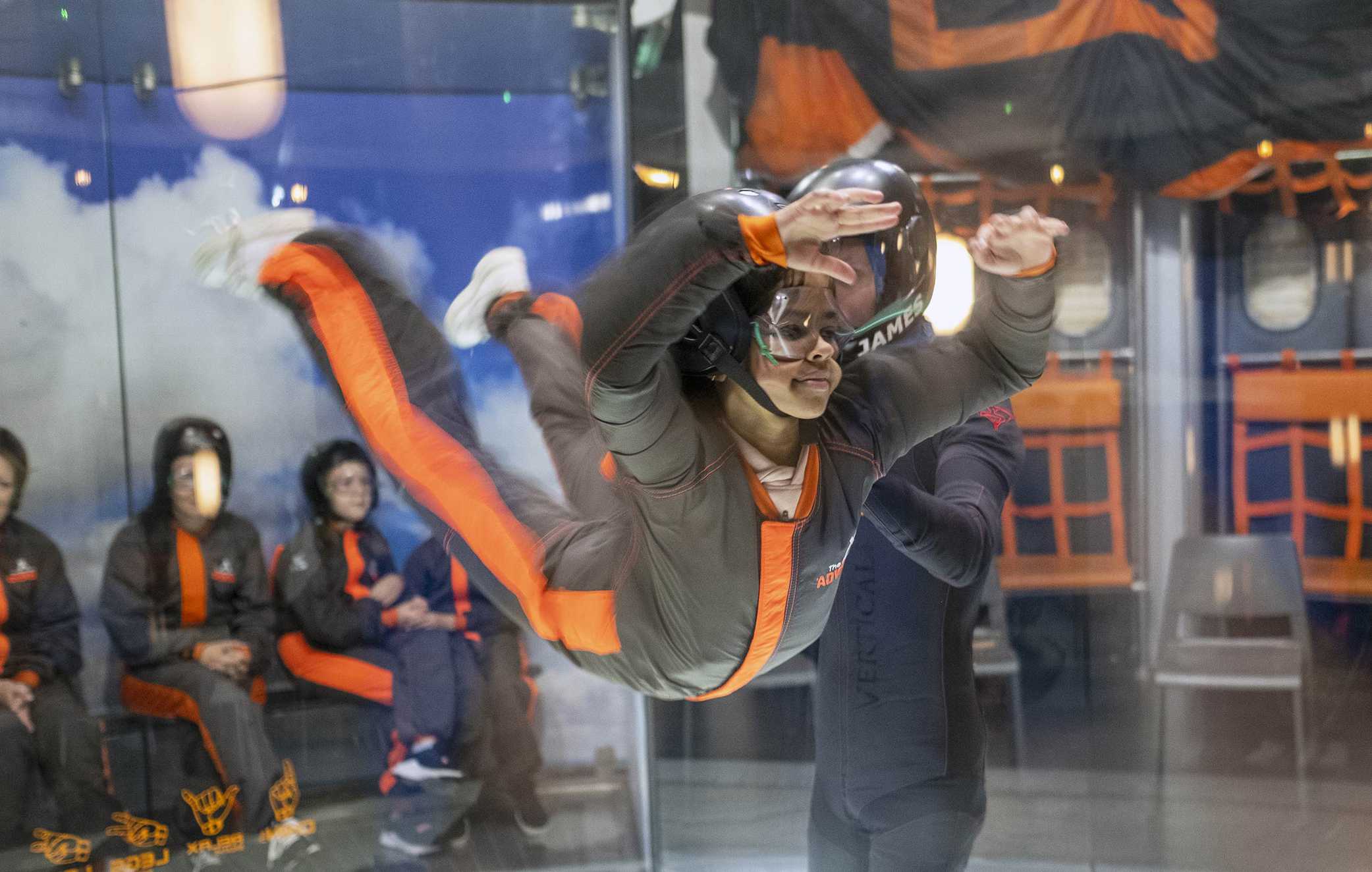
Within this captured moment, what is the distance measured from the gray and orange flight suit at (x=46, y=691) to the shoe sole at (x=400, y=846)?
66 centimetres

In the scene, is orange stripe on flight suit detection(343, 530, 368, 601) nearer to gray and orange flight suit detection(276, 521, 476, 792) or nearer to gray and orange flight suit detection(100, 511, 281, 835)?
gray and orange flight suit detection(276, 521, 476, 792)

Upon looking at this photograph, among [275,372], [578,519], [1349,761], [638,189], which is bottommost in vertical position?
[1349,761]

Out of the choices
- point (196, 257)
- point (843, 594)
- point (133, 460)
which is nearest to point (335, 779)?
point (133, 460)

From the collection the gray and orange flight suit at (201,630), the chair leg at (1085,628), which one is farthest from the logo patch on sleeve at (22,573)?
the chair leg at (1085,628)

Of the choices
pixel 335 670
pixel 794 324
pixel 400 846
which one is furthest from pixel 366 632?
pixel 794 324

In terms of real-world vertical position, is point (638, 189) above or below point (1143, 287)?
above

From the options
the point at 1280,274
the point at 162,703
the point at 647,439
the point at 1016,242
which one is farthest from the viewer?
the point at 1280,274

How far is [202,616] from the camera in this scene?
3068 millimetres

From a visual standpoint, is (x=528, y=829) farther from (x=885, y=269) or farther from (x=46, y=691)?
(x=885, y=269)

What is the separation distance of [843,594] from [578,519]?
0.42 meters

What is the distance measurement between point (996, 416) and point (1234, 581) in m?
1.69

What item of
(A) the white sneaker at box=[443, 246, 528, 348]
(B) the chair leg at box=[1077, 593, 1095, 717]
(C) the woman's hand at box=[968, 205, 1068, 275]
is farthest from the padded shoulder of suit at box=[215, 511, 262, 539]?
(C) the woman's hand at box=[968, 205, 1068, 275]

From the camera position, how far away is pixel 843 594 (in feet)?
5.95

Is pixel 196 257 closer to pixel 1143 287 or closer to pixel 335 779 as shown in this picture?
pixel 335 779
